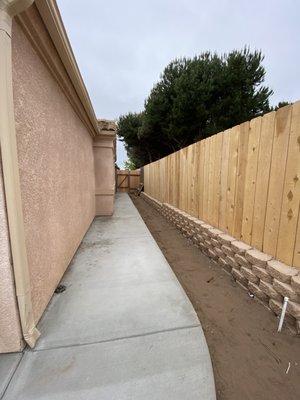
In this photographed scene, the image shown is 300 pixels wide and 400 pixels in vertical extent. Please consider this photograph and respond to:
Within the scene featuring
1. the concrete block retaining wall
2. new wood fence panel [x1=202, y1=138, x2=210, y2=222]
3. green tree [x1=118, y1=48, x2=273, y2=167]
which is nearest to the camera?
the concrete block retaining wall

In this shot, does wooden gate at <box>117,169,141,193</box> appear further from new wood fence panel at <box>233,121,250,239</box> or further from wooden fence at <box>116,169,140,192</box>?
new wood fence panel at <box>233,121,250,239</box>

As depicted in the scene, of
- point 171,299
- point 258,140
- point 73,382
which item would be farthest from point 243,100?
point 73,382

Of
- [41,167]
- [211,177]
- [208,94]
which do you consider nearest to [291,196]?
[211,177]

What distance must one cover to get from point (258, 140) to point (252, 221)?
1030 millimetres

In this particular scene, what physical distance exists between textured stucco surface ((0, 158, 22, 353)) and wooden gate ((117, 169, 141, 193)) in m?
18.1

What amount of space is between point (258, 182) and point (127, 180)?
1756cm

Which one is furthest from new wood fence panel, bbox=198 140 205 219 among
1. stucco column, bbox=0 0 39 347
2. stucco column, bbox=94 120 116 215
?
stucco column, bbox=0 0 39 347

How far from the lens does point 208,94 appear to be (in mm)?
14844

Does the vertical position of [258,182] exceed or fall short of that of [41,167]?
it falls short

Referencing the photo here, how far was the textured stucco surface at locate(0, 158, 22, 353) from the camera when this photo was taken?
144cm

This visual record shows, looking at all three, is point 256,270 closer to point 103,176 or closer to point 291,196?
point 291,196

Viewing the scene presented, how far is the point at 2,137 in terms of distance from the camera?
4.52 ft

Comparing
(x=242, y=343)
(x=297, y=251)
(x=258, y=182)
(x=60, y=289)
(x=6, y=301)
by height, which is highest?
(x=258, y=182)

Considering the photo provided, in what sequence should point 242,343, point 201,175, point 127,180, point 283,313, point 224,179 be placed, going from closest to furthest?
point 242,343 < point 283,313 < point 224,179 < point 201,175 < point 127,180
